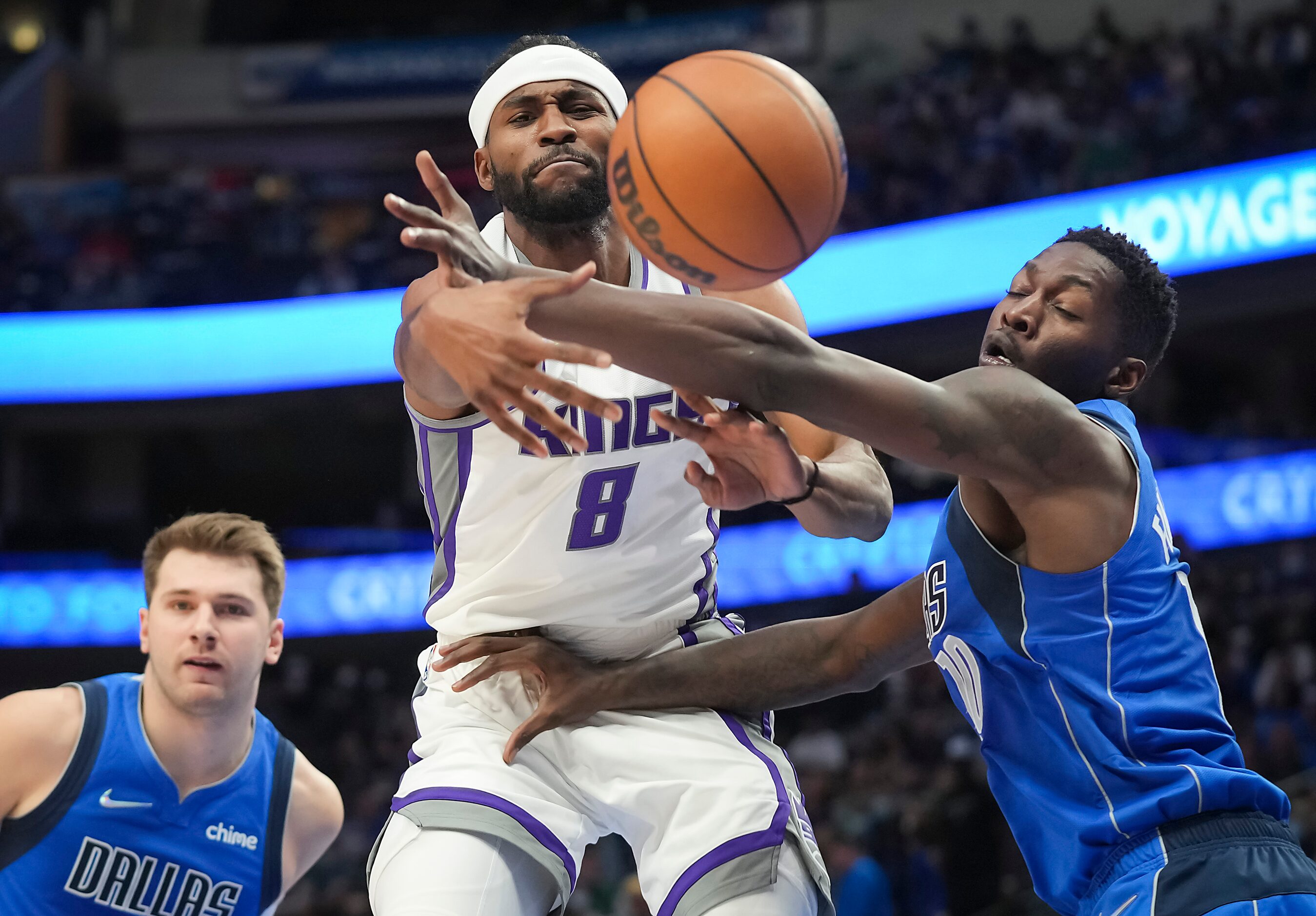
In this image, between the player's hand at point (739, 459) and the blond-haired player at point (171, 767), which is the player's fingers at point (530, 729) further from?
the blond-haired player at point (171, 767)

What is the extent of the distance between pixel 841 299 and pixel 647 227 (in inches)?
379

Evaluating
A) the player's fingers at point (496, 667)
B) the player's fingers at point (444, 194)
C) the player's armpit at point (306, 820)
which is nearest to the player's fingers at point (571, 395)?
the player's fingers at point (444, 194)

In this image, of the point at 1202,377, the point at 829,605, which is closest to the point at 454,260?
the point at 829,605

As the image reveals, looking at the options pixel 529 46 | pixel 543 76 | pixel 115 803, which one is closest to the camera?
pixel 543 76

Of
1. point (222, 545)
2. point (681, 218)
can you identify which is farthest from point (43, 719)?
point (681, 218)

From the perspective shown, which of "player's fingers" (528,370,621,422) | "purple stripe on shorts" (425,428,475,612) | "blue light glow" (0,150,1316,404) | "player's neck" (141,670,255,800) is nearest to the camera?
"player's fingers" (528,370,621,422)

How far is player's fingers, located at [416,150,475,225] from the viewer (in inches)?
107

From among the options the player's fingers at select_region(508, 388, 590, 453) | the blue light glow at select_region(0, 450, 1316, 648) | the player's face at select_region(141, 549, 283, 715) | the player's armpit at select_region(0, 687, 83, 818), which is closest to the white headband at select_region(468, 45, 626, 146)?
the player's fingers at select_region(508, 388, 590, 453)

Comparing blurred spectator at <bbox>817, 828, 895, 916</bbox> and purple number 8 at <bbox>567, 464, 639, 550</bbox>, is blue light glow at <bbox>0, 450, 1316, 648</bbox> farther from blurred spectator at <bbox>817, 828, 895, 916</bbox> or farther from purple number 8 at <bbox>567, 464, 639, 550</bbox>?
purple number 8 at <bbox>567, 464, 639, 550</bbox>

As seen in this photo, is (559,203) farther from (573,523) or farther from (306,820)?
(306,820)

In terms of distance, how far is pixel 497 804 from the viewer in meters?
2.97

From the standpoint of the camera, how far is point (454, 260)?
253 centimetres

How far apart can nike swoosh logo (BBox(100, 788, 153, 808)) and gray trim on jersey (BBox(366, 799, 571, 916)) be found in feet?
5.24

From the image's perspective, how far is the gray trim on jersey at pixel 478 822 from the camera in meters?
2.93
